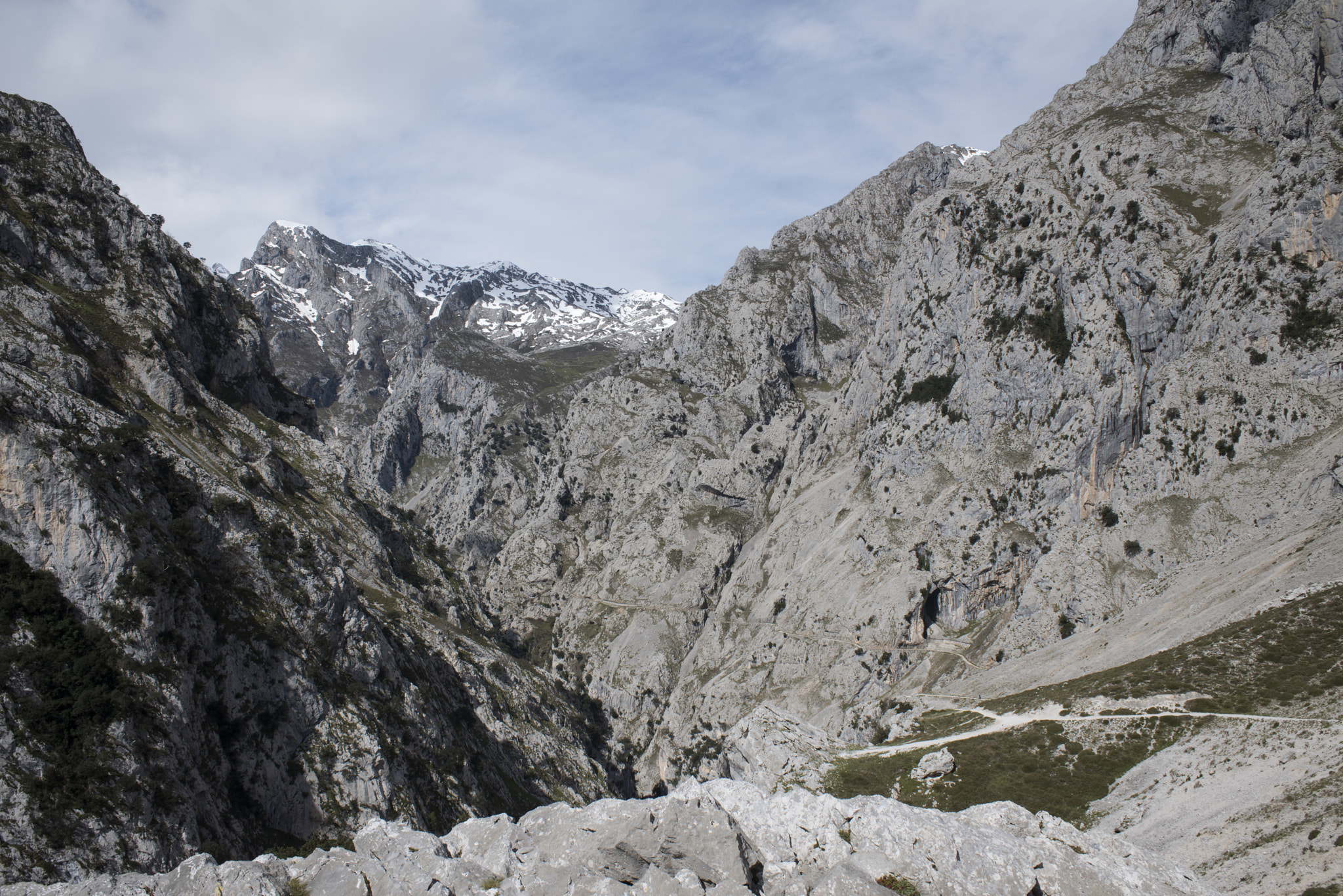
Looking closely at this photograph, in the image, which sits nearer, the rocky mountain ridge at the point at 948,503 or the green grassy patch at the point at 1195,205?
the rocky mountain ridge at the point at 948,503

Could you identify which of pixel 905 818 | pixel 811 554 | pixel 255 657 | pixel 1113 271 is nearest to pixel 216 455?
pixel 255 657

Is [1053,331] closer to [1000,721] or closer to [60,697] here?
[1000,721]

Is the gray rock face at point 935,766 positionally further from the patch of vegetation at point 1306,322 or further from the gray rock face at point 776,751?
the patch of vegetation at point 1306,322

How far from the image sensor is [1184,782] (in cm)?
4931

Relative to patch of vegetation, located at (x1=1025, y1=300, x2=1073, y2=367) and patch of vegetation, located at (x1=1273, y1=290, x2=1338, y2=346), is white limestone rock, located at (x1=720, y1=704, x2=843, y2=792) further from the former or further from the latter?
patch of vegetation, located at (x1=1025, y1=300, x2=1073, y2=367)

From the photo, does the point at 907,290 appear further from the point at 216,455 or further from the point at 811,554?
the point at 216,455

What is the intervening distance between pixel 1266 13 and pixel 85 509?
8937 inches

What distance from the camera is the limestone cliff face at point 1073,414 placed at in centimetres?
10200

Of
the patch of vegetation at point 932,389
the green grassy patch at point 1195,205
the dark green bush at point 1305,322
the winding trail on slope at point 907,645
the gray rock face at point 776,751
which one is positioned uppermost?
the green grassy patch at point 1195,205

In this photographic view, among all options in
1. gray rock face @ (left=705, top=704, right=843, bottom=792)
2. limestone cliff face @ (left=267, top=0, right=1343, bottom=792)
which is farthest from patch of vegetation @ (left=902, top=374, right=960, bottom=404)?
gray rock face @ (left=705, top=704, right=843, bottom=792)

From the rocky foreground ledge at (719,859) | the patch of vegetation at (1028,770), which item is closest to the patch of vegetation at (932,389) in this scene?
the patch of vegetation at (1028,770)

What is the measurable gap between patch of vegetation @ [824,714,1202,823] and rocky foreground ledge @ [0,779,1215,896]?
3354 centimetres

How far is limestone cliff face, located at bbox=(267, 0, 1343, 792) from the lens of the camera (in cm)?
10200

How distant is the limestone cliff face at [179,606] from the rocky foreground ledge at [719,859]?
35016mm
